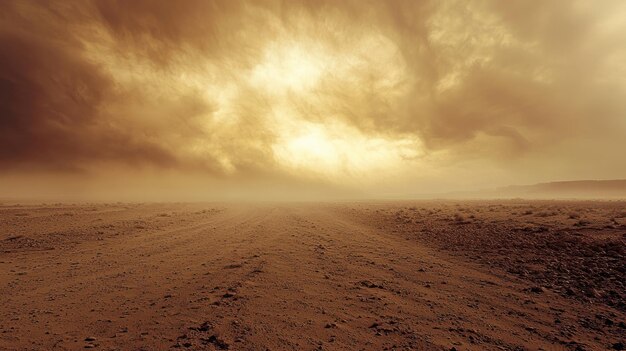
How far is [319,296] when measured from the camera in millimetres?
6887

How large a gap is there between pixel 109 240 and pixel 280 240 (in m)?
9.50

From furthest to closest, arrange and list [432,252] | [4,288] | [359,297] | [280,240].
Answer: [280,240]
[432,252]
[4,288]
[359,297]

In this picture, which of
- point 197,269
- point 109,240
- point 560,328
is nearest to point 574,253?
point 560,328

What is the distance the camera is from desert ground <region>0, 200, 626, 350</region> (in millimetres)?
4824

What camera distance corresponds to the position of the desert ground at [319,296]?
4.82 metres

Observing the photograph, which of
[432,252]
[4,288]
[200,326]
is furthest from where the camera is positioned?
[432,252]

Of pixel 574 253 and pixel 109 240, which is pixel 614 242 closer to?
pixel 574 253

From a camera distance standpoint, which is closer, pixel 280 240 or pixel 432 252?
pixel 432 252

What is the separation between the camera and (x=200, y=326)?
5.18 metres

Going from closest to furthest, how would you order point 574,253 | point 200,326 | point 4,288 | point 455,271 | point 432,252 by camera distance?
1. point 200,326
2. point 4,288
3. point 455,271
4. point 574,253
5. point 432,252

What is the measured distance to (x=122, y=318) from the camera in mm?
5641

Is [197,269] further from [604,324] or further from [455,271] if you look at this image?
[604,324]

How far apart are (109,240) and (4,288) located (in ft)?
27.3

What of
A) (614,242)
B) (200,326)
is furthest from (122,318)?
(614,242)
